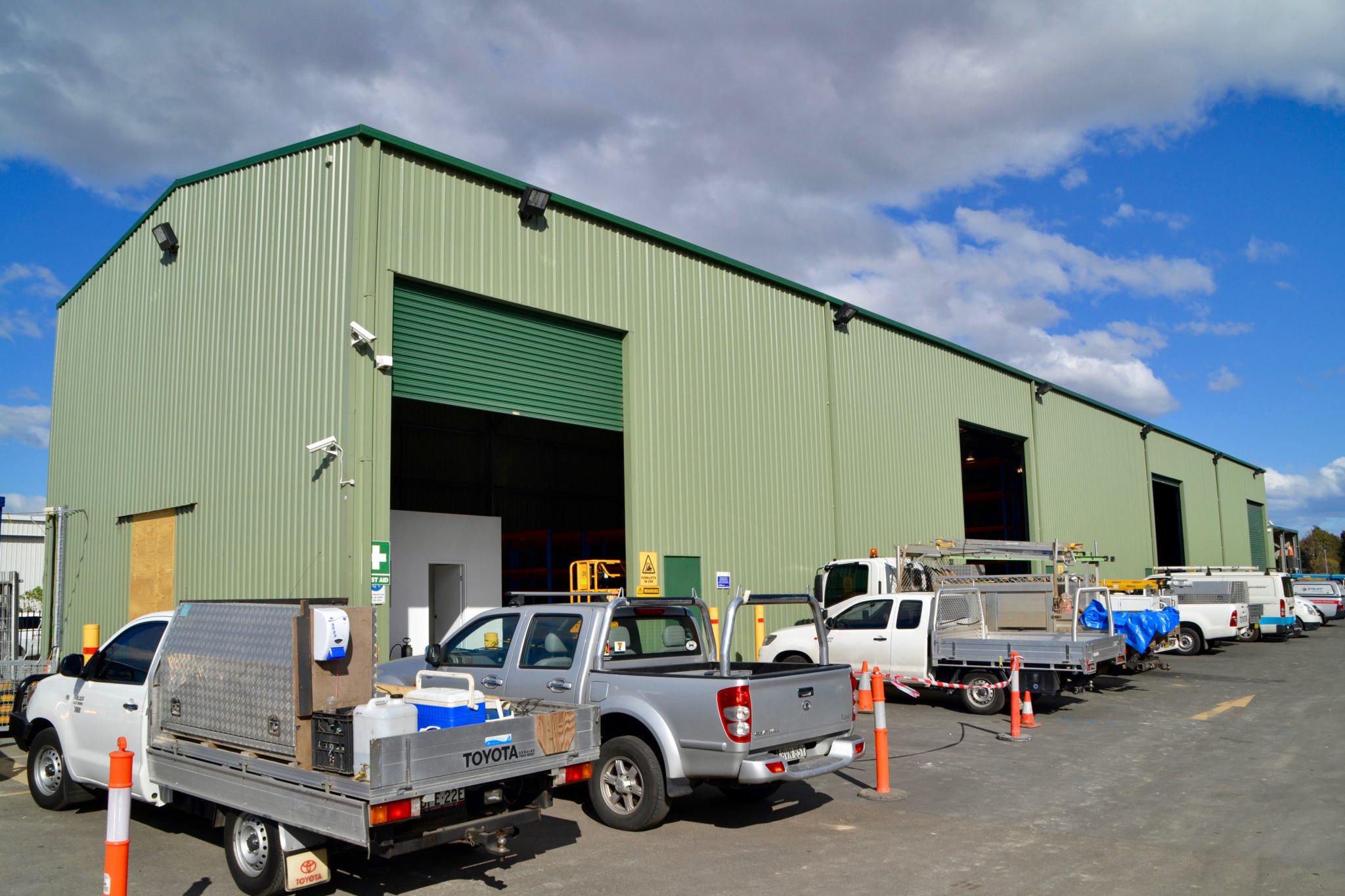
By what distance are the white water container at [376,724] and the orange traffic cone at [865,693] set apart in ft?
29.0

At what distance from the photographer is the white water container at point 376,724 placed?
560 centimetres

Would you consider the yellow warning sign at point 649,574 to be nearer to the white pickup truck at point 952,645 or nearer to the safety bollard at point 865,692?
the white pickup truck at point 952,645

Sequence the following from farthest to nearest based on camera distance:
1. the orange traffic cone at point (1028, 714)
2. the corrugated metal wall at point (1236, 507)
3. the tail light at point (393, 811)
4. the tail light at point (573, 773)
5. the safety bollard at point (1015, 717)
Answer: the corrugated metal wall at point (1236, 507) < the orange traffic cone at point (1028, 714) < the safety bollard at point (1015, 717) < the tail light at point (573, 773) < the tail light at point (393, 811)

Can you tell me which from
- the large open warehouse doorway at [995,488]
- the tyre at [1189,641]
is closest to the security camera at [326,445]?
the large open warehouse doorway at [995,488]

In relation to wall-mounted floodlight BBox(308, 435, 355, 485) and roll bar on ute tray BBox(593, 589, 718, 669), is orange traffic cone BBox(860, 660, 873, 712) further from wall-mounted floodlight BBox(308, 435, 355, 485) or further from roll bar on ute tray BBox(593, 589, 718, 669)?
wall-mounted floodlight BBox(308, 435, 355, 485)

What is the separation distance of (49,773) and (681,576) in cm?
960

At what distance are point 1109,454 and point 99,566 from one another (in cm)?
3097

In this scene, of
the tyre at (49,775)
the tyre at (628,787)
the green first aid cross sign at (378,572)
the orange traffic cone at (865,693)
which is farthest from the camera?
the orange traffic cone at (865,693)

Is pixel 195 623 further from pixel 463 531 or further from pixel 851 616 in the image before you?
pixel 463 531

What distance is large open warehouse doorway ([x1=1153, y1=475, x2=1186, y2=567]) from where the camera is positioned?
141ft

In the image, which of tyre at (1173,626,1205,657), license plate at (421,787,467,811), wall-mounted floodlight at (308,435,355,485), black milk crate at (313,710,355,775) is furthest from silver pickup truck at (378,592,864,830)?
tyre at (1173,626,1205,657)

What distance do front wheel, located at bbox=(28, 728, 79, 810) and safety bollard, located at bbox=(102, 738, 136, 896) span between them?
3.69 metres

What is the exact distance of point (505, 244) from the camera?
1420 centimetres

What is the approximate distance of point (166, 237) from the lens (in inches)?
635
